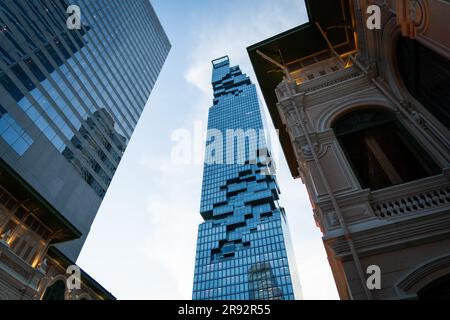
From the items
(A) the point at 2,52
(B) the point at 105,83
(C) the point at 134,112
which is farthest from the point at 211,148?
(A) the point at 2,52

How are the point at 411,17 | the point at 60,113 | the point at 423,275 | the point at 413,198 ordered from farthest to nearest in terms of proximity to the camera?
the point at 60,113
the point at 411,17
the point at 413,198
the point at 423,275

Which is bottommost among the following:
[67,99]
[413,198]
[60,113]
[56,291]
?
[413,198]

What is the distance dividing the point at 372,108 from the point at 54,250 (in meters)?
25.0

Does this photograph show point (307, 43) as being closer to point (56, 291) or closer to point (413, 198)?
point (413, 198)

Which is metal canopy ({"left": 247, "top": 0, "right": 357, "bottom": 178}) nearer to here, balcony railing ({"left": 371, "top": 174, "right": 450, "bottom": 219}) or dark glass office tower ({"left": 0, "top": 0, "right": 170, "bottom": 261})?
balcony railing ({"left": 371, "top": 174, "right": 450, "bottom": 219})

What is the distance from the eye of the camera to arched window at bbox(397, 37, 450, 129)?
27.0 feet

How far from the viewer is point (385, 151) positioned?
32.3 ft

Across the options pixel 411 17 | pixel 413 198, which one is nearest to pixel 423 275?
pixel 413 198

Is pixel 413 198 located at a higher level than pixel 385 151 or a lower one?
lower

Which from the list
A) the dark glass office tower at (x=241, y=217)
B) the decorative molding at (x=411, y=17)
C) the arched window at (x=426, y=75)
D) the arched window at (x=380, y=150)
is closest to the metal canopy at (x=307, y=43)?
the arched window at (x=426, y=75)

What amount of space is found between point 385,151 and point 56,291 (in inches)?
991

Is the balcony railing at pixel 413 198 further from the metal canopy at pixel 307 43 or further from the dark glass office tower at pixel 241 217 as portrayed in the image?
the dark glass office tower at pixel 241 217
